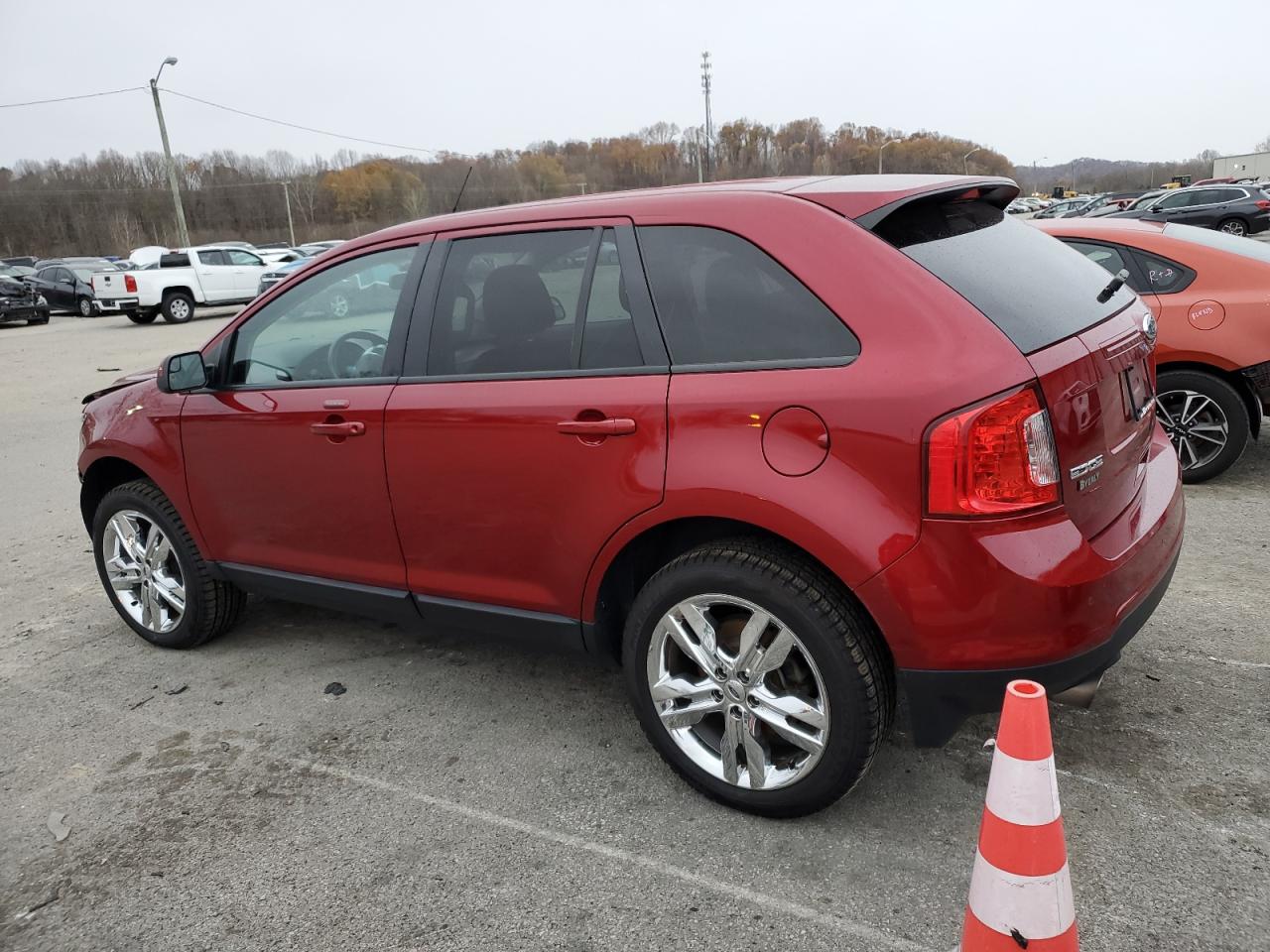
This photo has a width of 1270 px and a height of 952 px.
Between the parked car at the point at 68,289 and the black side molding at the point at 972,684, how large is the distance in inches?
1152

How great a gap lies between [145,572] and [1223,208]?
34.1 metres

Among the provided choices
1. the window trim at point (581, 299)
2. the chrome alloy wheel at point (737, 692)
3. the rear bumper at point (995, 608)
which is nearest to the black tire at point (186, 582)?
the window trim at point (581, 299)

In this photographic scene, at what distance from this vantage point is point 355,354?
345 cm

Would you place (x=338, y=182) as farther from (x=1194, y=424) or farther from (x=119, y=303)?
(x=1194, y=424)

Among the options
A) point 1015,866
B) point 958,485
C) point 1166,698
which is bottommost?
point 1166,698

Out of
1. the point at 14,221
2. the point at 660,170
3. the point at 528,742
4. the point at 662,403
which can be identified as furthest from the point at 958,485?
→ the point at 660,170

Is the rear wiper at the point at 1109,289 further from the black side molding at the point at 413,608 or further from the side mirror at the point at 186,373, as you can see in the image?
the side mirror at the point at 186,373

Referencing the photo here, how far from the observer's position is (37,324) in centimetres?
2541

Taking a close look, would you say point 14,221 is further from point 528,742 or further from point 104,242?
point 528,742

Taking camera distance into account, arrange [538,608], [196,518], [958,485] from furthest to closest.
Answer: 1. [196,518]
2. [538,608]
3. [958,485]

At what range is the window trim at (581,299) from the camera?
2.71 meters

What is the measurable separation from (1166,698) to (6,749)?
13.4 feet

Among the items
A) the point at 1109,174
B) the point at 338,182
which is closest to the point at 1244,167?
the point at 1109,174

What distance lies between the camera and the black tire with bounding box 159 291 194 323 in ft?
76.6
